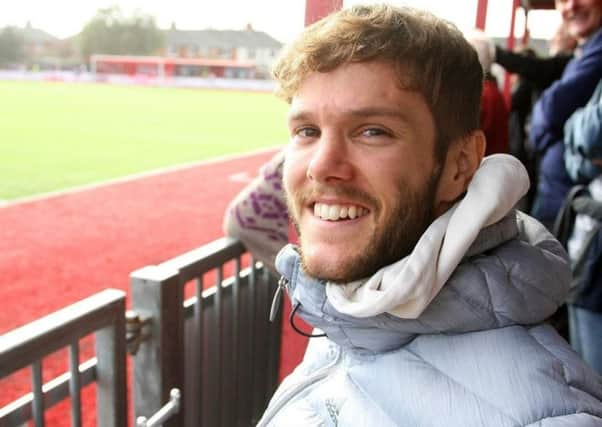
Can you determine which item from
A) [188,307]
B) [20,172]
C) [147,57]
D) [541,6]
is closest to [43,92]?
[147,57]

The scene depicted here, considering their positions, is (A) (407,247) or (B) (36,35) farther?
(B) (36,35)

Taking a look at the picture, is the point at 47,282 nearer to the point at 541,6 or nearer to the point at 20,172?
the point at 541,6

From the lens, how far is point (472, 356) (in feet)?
2.59

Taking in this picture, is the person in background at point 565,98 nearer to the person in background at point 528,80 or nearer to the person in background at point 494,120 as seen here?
the person in background at point 494,120

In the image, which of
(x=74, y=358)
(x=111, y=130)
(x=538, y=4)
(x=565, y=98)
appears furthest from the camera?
(x=111, y=130)

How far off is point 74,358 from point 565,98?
5.47 feet

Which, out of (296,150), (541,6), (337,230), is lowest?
(337,230)

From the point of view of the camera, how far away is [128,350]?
56.4 inches

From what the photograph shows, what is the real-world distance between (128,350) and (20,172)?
46.5ft

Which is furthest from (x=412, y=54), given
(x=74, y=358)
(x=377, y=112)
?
(x=74, y=358)

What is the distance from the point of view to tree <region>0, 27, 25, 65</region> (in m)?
34.9

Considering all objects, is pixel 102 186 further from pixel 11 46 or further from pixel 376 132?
pixel 11 46

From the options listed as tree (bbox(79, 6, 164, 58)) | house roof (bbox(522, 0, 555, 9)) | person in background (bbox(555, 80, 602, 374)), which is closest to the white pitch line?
house roof (bbox(522, 0, 555, 9))

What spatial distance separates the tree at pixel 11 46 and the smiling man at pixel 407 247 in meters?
→ 37.5
